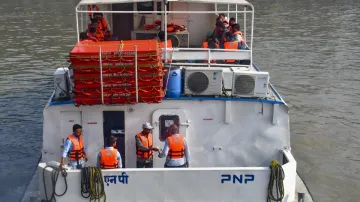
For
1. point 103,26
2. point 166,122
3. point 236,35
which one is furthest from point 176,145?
point 103,26

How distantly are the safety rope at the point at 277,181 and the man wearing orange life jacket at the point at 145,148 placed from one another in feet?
6.46

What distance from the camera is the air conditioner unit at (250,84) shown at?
27.2 feet

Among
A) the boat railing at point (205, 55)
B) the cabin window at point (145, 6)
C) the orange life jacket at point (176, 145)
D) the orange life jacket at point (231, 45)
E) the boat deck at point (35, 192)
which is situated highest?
the cabin window at point (145, 6)

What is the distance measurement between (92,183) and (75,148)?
86cm

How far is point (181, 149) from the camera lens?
313 inches

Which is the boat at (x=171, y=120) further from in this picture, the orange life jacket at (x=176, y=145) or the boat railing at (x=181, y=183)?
the orange life jacket at (x=176, y=145)

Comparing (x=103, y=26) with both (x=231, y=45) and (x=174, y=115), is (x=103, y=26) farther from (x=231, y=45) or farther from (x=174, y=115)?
(x=174, y=115)

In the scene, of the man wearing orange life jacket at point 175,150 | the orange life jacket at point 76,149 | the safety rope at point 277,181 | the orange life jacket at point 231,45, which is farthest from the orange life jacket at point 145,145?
the orange life jacket at point 231,45

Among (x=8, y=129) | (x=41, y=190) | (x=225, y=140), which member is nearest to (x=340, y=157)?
(x=225, y=140)

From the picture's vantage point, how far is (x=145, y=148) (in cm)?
815

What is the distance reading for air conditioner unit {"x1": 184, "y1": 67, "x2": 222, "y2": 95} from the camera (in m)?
8.29

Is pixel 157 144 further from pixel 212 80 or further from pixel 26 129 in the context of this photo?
pixel 26 129

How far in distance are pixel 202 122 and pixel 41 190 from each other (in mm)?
2940

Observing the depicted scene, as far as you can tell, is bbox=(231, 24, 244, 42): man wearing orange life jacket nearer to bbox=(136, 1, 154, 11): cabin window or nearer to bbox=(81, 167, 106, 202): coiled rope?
bbox=(136, 1, 154, 11): cabin window
